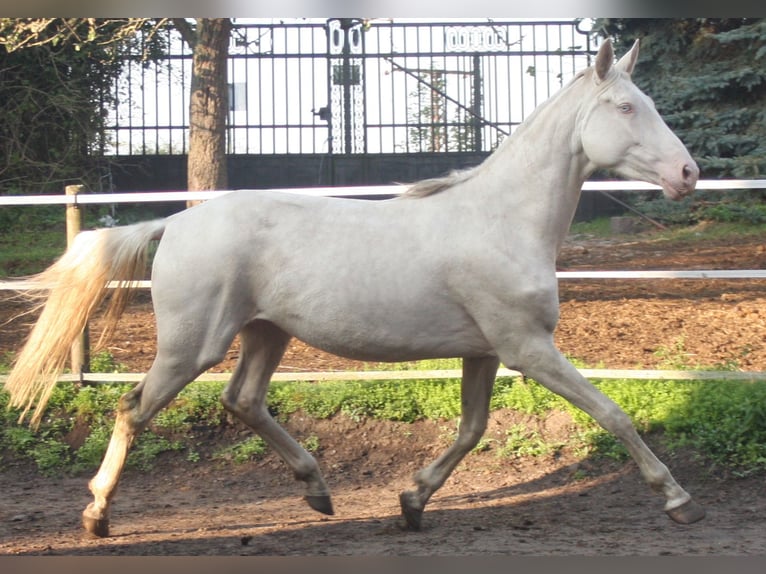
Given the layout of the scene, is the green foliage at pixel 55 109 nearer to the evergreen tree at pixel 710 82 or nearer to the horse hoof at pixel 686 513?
the evergreen tree at pixel 710 82

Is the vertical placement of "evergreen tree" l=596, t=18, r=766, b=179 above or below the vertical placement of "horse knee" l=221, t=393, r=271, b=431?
above

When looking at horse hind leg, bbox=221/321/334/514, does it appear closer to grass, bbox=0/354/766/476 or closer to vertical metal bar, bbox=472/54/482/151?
grass, bbox=0/354/766/476

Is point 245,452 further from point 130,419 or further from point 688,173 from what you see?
point 688,173

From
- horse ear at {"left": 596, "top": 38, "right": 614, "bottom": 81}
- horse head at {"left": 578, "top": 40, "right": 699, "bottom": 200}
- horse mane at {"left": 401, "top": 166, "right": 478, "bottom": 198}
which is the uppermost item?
horse ear at {"left": 596, "top": 38, "right": 614, "bottom": 81}

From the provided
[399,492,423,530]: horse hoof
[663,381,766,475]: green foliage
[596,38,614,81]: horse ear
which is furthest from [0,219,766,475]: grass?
[596,38,614,81]: horse ear

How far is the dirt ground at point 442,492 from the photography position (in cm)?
418

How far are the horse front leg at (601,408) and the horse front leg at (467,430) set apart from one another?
451mm

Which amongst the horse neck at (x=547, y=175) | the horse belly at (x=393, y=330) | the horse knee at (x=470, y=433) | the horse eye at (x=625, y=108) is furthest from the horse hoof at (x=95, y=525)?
the horse eye at (x=625, y=108)

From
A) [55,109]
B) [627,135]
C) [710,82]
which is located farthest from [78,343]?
[710,82]

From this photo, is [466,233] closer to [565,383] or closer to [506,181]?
[506,181]

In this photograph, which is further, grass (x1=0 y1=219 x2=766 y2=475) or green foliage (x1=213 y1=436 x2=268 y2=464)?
green foliage (x1=213 y1=436 x2=268 y2=464)

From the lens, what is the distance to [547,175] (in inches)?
163

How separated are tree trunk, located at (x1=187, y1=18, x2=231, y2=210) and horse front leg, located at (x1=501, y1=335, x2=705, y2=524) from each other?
5.45 m

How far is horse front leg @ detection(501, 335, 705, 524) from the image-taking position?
3969 millimetres
